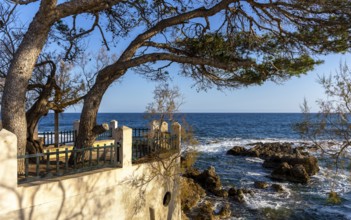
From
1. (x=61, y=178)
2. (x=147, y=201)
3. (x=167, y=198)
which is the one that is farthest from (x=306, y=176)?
(x=61, y=178)

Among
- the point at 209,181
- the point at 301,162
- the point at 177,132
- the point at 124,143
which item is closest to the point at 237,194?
the point at 209,181

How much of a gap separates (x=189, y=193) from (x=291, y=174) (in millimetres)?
11241

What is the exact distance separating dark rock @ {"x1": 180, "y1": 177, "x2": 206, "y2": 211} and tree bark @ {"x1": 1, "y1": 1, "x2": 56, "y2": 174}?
941 cm

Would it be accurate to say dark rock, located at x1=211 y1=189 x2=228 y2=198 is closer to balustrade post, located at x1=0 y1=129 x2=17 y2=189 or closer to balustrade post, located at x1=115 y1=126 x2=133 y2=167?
Answer: balustrade post, located at x1=115 y1=126 x2=133 y2=167

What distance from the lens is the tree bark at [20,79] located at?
26.5 ft

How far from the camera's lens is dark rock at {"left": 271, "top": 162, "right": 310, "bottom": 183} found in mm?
23969

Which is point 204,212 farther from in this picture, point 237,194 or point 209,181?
point 209,181

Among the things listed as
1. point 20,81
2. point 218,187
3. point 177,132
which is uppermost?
point 20,81

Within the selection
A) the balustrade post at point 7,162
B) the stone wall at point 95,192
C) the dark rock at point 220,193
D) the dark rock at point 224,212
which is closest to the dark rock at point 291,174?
the dark rock at point 220,193

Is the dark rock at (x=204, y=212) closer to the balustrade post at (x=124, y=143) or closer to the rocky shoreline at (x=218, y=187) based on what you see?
the rocky shoreline at (x=218, y=187)

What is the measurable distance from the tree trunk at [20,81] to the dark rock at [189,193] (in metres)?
9.40

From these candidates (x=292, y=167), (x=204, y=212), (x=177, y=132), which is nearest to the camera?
(x=177, y=132)

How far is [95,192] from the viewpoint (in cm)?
772

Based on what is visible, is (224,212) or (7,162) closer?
(7,162)
